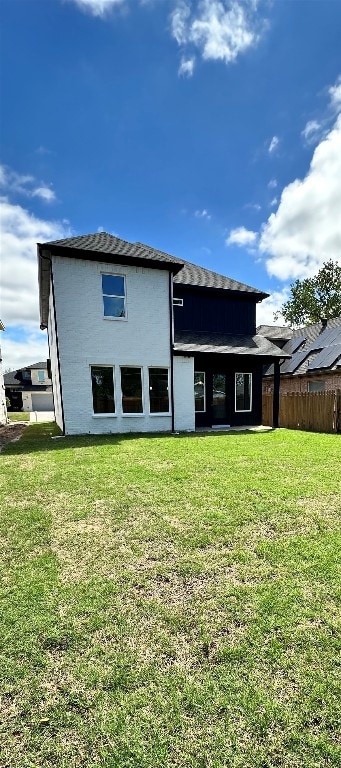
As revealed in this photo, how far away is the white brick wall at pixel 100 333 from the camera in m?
11.2

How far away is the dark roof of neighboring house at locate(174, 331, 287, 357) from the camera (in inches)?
511

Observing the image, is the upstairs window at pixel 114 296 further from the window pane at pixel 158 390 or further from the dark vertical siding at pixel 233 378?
the dark vertical siding at pixel 233 378

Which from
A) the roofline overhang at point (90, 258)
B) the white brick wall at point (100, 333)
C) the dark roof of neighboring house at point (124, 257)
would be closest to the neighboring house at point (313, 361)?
the dark roof of neighboring house at point (124, 257)

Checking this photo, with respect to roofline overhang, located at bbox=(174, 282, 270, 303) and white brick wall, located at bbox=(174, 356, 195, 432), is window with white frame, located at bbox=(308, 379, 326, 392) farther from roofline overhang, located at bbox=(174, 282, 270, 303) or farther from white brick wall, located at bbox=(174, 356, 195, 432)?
white brick wall, located at bbox=(174, 356, 195, 432)

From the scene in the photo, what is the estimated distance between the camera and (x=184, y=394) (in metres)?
12.8

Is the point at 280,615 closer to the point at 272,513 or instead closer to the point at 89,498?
the point at 272,513

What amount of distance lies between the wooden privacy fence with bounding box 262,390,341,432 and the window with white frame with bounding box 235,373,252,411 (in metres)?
0.97

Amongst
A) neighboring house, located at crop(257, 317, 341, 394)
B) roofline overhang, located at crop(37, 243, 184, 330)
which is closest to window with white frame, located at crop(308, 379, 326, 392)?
neighboring house, located at crop(257, 317, 341, 394)

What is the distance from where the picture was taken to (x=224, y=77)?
31.5 feet

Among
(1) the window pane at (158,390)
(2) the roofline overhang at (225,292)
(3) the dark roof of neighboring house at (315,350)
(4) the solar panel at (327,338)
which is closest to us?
(1) the window pane at (158,390)

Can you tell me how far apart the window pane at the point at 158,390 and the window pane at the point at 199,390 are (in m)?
2.01

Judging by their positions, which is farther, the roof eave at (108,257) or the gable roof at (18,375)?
the gable roof at (18,375)

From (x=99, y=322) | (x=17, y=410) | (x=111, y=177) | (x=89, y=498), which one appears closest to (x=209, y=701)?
(x=89, y=498)

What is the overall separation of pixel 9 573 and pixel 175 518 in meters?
2.01
